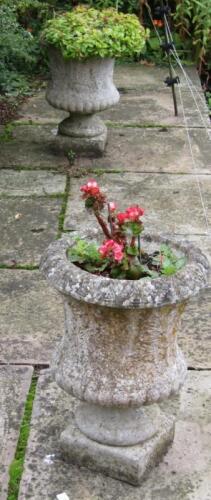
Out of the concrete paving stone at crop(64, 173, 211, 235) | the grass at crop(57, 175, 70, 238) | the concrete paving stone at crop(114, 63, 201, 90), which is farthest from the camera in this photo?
the concrete paving stone at crop(114, 63, 201, 90)

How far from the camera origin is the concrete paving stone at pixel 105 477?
3.14 m

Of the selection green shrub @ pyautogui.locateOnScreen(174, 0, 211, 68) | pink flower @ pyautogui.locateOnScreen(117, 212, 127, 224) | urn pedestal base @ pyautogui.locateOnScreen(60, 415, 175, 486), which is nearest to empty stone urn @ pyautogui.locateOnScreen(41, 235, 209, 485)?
urn pedestal base @ pyautogui.locateOnScreen(60, 415, 175, 486)

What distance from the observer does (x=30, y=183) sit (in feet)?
20.4

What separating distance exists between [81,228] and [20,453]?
84.6 inches

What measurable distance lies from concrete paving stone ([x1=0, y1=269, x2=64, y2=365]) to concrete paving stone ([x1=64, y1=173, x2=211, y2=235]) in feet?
2.36

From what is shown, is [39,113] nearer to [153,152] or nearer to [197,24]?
Answer: [153,152]

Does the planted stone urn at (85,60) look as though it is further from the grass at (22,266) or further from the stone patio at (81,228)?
the grass at (22,266)

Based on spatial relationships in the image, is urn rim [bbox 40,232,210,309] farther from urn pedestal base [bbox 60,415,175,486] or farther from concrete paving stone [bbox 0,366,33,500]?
concrete paving stone [bbox 0,366,33,500]

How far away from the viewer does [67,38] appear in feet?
20.0

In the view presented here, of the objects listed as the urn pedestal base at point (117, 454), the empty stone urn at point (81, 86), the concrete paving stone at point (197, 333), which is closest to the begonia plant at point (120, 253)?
the urn pedestal base at point (117, 454)

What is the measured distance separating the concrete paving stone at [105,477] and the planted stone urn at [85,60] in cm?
320

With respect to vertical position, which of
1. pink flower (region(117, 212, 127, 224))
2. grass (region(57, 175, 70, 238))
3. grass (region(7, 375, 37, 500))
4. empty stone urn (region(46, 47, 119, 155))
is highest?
pink flower (region(117, 212, 127, 224))

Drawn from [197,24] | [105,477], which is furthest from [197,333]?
[197,24]

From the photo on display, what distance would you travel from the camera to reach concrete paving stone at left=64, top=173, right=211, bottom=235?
5520 millimetres
